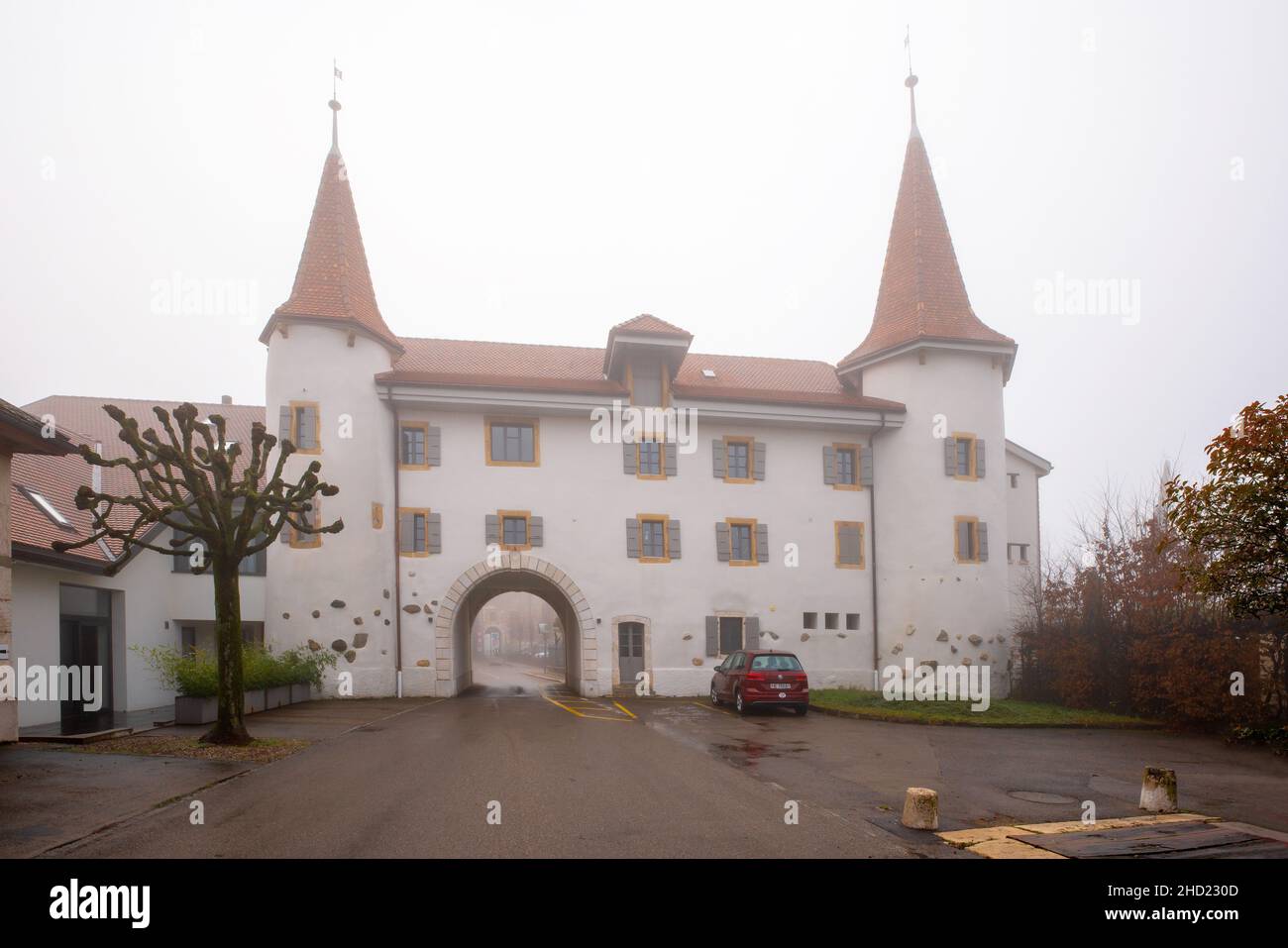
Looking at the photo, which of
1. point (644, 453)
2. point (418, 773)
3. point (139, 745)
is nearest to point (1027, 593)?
point (644, 453)

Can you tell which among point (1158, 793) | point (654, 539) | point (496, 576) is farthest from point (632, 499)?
point (1158, 793)

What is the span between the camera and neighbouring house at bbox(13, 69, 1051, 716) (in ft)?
86.2

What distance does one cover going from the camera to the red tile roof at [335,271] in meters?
26.9

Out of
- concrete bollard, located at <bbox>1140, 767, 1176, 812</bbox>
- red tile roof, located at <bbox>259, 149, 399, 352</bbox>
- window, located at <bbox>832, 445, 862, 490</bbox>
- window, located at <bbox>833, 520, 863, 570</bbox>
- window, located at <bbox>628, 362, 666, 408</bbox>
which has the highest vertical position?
red tile roof, located at <bbox>259, 149, 399, 352</bbox>

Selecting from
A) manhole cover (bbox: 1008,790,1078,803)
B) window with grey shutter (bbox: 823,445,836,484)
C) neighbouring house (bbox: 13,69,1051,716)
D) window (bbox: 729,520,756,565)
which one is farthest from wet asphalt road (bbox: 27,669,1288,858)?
window with grey shutter (bbox: 823,445,836,484)

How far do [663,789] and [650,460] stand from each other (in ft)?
59.8

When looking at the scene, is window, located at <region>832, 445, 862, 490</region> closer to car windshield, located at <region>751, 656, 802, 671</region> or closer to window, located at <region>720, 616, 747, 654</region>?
window, located at <region>720, 616, 747, 654</region>

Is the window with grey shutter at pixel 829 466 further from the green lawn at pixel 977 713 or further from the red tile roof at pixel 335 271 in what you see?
the red tile roof at pixel 335 271

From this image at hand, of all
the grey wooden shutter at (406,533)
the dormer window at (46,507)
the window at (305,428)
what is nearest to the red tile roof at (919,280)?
the grey wooden shutter at (406,533)

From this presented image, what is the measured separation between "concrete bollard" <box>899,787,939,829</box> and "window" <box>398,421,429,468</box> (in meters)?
20.8

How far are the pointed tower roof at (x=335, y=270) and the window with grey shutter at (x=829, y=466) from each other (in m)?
14.3

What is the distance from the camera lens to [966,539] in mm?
29047

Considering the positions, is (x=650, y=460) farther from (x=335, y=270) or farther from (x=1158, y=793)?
(x=1158, y=793)
